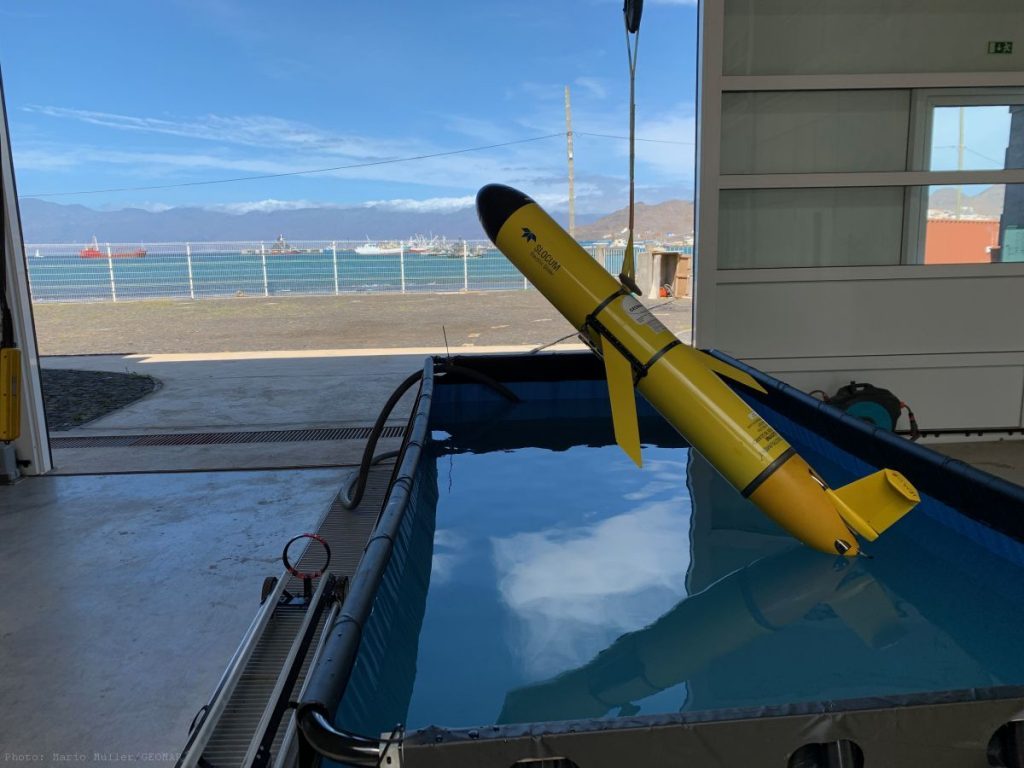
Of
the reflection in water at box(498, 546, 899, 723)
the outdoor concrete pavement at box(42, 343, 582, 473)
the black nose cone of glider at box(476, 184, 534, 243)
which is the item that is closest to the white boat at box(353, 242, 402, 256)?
the outdoor concrete pavement at box(42, 343, 582, 473)

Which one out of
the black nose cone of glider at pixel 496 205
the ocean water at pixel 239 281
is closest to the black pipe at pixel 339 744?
the black nose cone of glider at pixel 496 205

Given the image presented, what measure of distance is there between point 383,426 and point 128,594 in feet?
5.98

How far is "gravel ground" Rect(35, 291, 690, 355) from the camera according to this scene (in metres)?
9.07

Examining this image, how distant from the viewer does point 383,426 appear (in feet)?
14.2

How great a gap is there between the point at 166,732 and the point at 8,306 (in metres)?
3.08

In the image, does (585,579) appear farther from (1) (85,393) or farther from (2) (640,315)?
(1) (85,393)

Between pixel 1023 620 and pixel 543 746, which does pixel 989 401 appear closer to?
pixel 1023 620

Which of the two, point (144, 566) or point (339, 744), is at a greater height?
point (339, 744)

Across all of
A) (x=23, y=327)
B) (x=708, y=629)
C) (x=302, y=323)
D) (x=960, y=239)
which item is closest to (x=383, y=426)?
(x=23, y=327)

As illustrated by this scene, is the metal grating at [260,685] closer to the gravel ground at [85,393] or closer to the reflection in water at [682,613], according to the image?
the reflection in water at [682,613]

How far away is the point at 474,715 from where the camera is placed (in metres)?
1.82

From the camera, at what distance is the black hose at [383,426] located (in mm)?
3529

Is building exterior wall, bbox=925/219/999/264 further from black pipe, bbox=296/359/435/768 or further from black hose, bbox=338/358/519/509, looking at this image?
black pipe, bbox=296/359/435/768

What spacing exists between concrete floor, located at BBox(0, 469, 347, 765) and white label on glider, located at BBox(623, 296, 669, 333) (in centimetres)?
173
